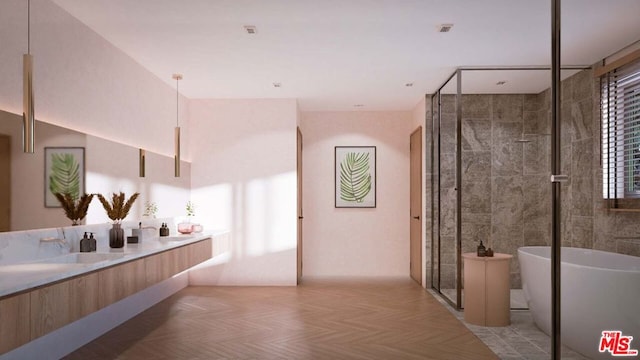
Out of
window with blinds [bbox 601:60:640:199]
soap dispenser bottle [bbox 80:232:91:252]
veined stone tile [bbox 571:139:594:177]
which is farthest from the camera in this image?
veined stone tile [bbox 571:139:594:177]

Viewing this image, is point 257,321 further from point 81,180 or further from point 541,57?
point 541,57

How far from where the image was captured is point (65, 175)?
400cm

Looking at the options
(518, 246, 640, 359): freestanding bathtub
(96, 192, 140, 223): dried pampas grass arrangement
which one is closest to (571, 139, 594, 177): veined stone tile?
(518, 246, 640, 359): freestanding bathtub

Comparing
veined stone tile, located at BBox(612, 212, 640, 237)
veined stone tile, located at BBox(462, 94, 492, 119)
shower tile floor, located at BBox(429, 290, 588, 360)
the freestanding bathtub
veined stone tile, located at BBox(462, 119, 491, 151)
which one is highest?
veined stone tile, located at BBox(462, 94, 492, 119)

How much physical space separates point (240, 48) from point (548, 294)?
139 inches

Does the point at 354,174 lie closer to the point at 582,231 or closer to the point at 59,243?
the point at 582,231

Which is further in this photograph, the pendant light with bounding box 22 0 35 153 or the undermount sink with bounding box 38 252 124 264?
the undermount sink with bounding box 38 252 124 264

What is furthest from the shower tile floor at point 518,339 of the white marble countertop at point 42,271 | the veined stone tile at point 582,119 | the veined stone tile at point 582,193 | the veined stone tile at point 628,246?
the white marble countertop at point 42,271

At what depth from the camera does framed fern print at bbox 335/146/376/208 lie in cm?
814

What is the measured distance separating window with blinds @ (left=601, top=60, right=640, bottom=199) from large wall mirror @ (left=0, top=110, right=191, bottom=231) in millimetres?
4020

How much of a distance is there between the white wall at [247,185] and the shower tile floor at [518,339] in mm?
2719

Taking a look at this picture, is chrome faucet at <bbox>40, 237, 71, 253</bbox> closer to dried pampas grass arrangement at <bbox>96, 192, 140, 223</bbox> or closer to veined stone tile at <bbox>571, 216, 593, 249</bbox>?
dried pampas grass arrangement at <bbox>96, 192, 140, 223</bbox>

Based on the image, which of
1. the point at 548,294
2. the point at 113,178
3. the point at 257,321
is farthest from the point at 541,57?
the point at 113,178

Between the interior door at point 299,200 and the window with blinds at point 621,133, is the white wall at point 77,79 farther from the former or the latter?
the window with blinds at point 621,133
